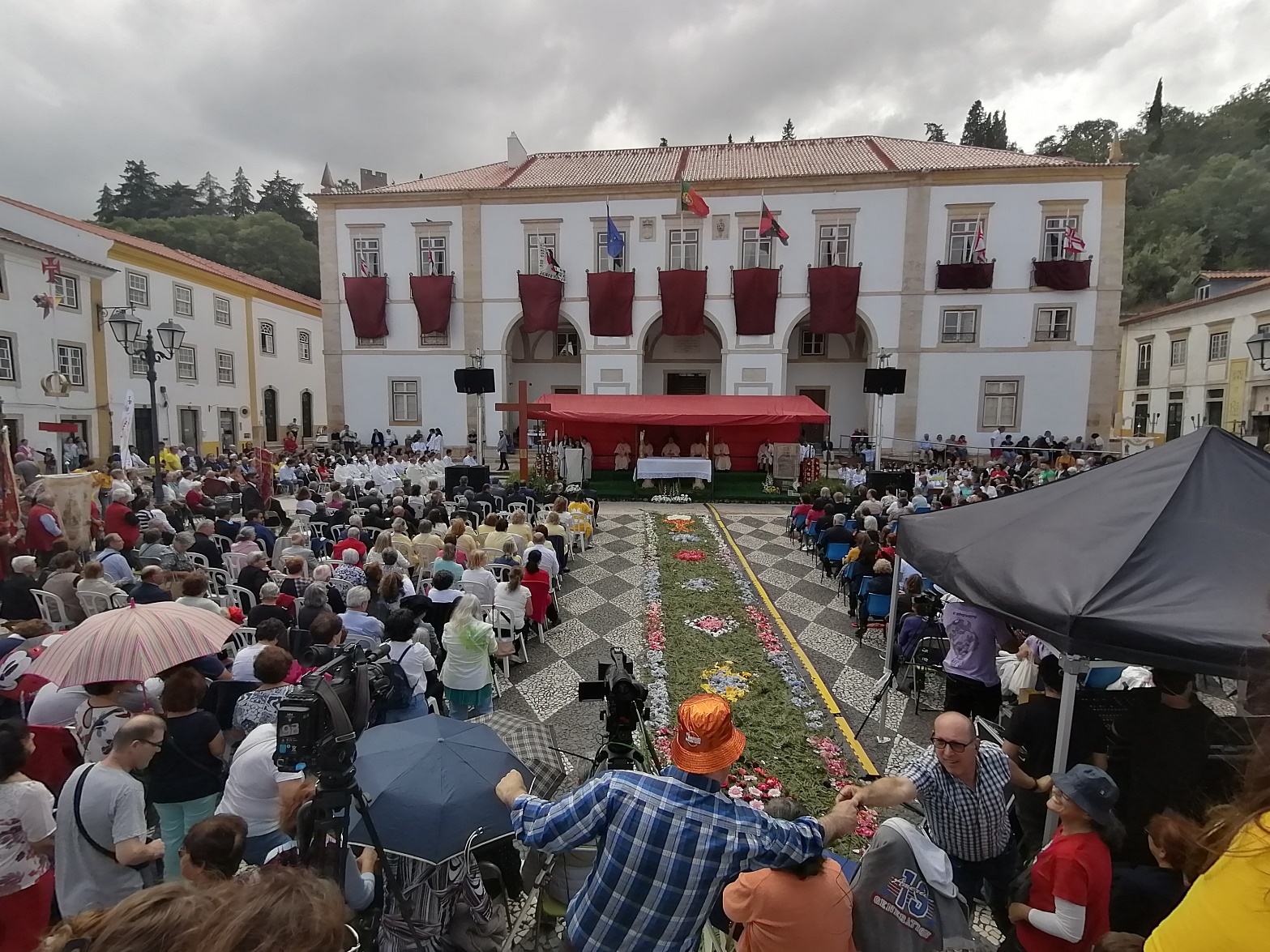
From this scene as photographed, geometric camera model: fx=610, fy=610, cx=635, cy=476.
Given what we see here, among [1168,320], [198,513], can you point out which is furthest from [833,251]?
[198,513]

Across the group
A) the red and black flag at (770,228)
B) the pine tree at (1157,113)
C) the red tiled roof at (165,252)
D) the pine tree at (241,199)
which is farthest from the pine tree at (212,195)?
the pine tree at (1157,113)

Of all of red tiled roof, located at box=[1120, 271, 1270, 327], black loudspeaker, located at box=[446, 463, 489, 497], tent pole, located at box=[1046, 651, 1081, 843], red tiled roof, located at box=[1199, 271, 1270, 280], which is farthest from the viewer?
red tiled roof, located at box=[1199, 271, 1270, 280]

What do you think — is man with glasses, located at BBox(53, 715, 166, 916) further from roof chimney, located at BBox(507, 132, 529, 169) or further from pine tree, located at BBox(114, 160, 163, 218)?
pine tree, located at BBox(114, 160, 163, 218)

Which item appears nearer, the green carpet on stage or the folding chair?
→ the folding chair

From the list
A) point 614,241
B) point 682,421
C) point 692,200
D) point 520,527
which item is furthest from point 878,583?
point 614,241

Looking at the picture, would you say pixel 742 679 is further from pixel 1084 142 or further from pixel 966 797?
pixel 1084 142

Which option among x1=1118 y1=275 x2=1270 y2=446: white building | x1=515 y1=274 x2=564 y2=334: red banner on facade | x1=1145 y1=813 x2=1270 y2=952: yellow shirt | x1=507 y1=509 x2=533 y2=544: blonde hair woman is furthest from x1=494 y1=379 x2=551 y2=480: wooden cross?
x1=1118 y1=275 x2=1270 y2=446: white building

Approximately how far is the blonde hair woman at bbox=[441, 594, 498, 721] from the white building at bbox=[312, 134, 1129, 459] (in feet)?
64.2

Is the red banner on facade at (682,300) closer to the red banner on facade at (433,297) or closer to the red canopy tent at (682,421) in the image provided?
the red canopy tent at (682,421)

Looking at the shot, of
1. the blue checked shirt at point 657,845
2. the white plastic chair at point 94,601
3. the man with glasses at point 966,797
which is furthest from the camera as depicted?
the white plastic chair at point 94,601

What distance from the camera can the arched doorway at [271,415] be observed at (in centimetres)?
2988

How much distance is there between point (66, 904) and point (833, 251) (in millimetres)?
25601

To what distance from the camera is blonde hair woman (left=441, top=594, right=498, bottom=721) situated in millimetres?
4730

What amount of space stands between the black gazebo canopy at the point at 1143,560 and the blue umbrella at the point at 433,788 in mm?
2858
